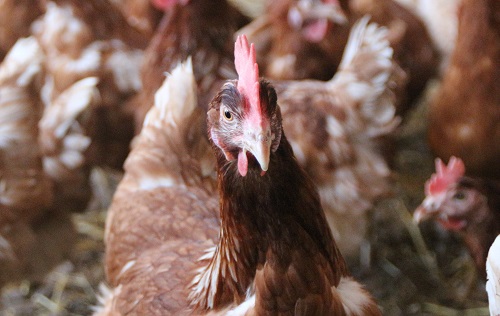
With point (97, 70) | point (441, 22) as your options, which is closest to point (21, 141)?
point (97, 70)

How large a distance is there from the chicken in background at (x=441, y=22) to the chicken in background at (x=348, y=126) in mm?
871


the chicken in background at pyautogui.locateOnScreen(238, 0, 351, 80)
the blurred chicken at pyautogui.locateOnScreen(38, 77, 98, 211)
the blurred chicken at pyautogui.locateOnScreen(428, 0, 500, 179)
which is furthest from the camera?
the chicken in background at pyautogui.locateOnScreen(238, 0, 351, 80)

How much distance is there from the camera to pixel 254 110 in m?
1.10

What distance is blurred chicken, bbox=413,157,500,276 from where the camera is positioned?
202 cm

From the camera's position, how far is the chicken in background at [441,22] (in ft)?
9.62

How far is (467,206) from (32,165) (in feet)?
5.04

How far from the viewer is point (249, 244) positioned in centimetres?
122

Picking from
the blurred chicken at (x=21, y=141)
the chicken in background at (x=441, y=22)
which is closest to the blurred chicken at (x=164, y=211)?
the blurred chicken at (x=21, y=141)

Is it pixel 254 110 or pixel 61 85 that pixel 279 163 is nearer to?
pixel 254 110

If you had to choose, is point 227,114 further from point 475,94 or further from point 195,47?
point 475,94

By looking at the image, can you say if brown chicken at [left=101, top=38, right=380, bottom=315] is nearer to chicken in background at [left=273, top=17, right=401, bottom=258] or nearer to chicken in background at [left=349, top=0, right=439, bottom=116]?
chicken in background at [left=273, top=17, right=401, bottom=258]

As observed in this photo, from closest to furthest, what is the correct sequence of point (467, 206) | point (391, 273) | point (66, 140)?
point (467, 206) → point (66, 140) → point (391, 273)

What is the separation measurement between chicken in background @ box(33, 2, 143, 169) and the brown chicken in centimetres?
97

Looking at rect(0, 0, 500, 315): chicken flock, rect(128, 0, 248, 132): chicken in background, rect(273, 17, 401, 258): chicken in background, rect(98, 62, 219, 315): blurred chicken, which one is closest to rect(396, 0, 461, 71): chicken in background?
rect(0, 0, 500, 315): chicken flock
